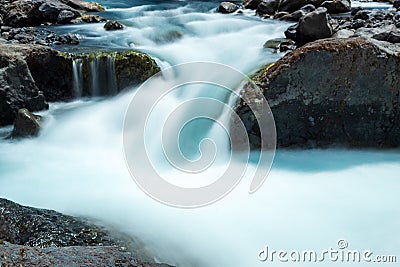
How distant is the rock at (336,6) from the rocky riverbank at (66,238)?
40.1 feet

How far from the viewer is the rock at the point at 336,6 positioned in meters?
13.7

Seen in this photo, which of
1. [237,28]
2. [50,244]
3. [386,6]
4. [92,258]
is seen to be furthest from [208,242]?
[386,6]

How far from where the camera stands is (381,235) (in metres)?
3.92

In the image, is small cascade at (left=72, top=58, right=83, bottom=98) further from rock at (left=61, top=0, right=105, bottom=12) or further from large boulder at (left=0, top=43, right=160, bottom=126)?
rock at (left=61, top=0, right=105, bottom=12)

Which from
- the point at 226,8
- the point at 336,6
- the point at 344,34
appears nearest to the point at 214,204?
the point at 344,34

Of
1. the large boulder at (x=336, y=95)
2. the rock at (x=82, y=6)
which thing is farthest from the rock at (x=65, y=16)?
the large boulder at (x=336, y=95)

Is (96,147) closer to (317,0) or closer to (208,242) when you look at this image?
(208,242)

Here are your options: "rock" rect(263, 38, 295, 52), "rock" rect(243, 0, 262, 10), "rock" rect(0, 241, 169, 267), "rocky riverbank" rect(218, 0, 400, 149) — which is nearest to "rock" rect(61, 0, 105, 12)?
"rock" rect(243, 0, 262, 10)

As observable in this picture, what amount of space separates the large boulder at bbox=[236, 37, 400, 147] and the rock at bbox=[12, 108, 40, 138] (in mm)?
3108

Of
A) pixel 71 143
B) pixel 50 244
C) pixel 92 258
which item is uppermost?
pixel 92 258

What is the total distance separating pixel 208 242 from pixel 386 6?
546 inches

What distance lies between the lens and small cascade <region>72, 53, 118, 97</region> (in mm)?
8102

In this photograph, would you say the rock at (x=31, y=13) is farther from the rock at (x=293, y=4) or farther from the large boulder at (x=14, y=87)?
the rock at (x=293, y=4)

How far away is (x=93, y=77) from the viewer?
26.7ft
